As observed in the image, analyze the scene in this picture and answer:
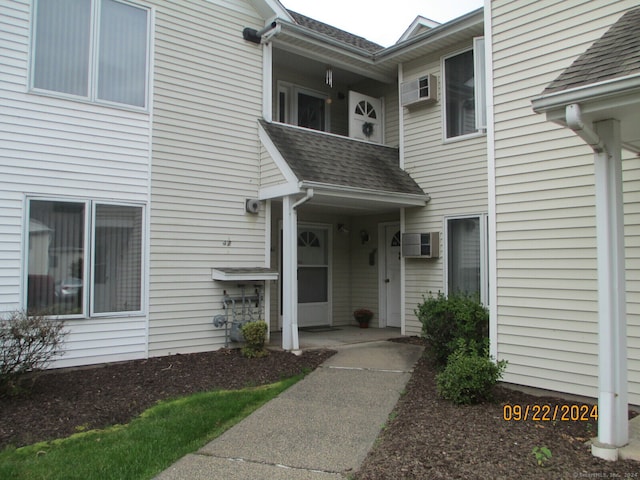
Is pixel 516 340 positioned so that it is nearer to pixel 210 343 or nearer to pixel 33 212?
pixel 210 343

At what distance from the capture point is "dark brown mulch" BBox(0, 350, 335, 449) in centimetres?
514

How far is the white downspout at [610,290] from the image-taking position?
4.00m

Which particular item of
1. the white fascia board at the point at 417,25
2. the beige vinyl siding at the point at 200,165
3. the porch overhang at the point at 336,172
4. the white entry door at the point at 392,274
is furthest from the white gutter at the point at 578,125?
the white fascia board at the point at 417,25

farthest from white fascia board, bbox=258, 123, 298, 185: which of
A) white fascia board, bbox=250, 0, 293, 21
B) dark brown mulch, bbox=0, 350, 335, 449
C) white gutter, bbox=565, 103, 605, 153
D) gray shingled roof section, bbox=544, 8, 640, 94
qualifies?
white gutter, bbox=565, 103, 605, 153

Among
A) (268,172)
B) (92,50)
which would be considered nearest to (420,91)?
(268,172)

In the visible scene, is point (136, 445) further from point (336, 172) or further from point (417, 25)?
point (417, 25)

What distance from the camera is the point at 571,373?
5578mm

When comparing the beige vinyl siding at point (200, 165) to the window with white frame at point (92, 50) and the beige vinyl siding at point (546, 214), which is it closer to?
the window with white frame at point (92, 50)

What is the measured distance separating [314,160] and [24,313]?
191 inches

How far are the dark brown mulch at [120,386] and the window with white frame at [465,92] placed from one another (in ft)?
15.2

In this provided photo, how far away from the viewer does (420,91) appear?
32.2 feet
